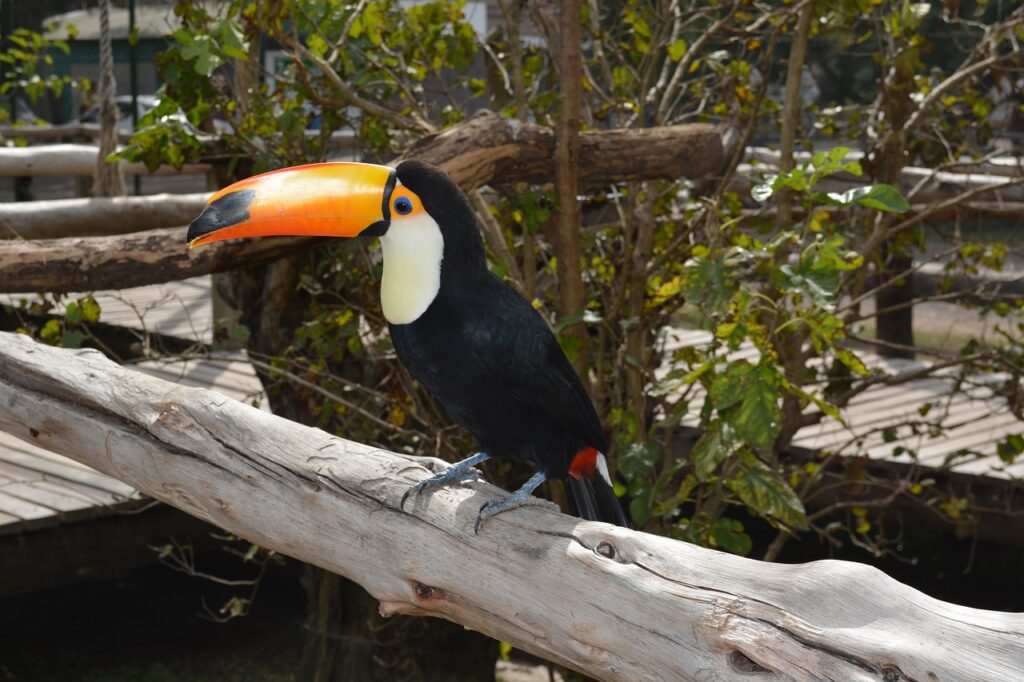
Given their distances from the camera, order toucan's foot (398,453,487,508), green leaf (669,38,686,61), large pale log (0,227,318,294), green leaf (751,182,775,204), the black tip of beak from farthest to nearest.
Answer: green leaf (669,38,686,61) → large pale log (0,227,318,294) → green leaf (751,182,775,204) → the black tip of beak → toucan's foot (398,453,487,508)

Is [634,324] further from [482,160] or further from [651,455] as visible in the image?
[482,160]

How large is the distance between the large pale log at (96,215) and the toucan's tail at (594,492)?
1545mm

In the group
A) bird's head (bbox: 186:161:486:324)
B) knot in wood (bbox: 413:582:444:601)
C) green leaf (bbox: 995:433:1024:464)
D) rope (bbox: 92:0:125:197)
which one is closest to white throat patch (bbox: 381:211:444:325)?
bird's head (bbox: 186:161:486:324)

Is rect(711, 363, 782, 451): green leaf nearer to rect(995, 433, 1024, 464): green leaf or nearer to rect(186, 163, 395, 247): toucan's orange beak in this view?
rect(186, 163, 395, 247): toucan's orange beak

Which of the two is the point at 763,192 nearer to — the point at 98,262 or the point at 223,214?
the point at 223,214

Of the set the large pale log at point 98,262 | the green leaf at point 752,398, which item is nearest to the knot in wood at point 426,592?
the green leaf at point 752,398

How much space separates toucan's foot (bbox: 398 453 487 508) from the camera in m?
1.99

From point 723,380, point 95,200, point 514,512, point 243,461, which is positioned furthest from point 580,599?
point 95,200

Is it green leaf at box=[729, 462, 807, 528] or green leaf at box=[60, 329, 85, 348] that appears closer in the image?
green leaf at box=[729, 462, 807, 528]

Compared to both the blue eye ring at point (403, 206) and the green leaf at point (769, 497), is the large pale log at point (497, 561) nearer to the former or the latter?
the blue eye ring at point (403, 206)

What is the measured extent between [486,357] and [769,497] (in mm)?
823

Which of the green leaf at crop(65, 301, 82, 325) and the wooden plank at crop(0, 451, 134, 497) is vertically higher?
the green leaf at crop(65, 301, 82, 325)

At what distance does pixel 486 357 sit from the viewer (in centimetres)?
228

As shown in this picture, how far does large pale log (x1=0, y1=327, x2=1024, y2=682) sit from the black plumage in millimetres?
249
